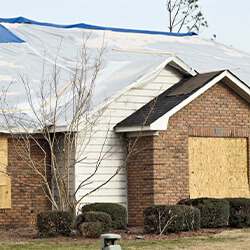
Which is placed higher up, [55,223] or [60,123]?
[60,123]

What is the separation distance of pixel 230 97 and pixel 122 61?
3.93 meters

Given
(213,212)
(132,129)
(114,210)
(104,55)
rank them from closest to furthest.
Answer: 1. (213,212)
2. (114,210)
3. (132,129)
4. (104,55)

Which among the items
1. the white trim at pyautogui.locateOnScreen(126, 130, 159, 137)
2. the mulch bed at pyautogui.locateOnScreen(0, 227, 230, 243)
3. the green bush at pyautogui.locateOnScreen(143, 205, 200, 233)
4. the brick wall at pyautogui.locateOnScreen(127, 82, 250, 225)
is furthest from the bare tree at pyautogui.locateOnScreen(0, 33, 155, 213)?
the green bush at pyautogui.locateOnScreen(143, 205, 200, 233)

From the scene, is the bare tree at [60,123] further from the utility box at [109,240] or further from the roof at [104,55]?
the utility box at [109,240]

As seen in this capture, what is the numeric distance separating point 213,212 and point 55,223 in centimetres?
414

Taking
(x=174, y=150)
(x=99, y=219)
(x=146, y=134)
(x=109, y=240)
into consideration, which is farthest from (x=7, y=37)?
(x=109, y=240)

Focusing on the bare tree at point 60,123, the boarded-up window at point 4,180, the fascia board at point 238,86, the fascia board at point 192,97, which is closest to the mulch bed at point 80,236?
the boarded-up window at point 4,180

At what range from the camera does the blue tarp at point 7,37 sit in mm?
21562

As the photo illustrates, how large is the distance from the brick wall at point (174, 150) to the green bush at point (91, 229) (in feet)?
10.6

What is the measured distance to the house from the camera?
17.8 metres

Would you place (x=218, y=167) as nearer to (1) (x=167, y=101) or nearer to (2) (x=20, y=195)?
(1) (x=167, y=101)

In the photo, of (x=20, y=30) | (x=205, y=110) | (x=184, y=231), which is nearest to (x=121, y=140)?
(x=205, y=110)

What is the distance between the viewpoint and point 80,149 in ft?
56.7

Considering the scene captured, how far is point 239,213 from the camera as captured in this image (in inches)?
654
